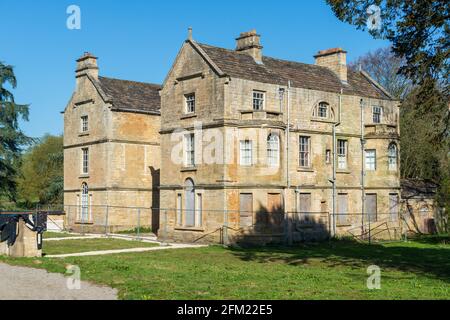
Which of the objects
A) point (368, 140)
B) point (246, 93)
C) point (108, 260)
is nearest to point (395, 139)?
point (368, 140)

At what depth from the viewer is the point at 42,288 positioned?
52.2 ft

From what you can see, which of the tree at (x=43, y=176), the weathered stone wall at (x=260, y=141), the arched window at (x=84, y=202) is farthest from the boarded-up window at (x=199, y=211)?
the tree at (x=43, y=176)

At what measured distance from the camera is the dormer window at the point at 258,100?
112 ft

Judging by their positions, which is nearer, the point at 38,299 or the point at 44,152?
the point at 38,299

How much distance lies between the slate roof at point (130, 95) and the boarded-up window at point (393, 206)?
17.2m

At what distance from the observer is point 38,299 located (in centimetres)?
1405

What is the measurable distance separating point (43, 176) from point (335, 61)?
1513 inches

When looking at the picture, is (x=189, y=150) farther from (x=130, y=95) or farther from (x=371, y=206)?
(x=371, y=206)

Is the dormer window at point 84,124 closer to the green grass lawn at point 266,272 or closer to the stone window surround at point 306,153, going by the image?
the stone window surround at point 306,153

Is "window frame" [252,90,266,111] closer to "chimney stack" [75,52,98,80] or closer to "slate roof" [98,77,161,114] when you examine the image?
"slate roof" [98,77,161,114]

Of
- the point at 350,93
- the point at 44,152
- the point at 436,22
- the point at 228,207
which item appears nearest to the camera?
the point at 436,22

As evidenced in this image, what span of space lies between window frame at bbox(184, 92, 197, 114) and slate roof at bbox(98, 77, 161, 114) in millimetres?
7569
